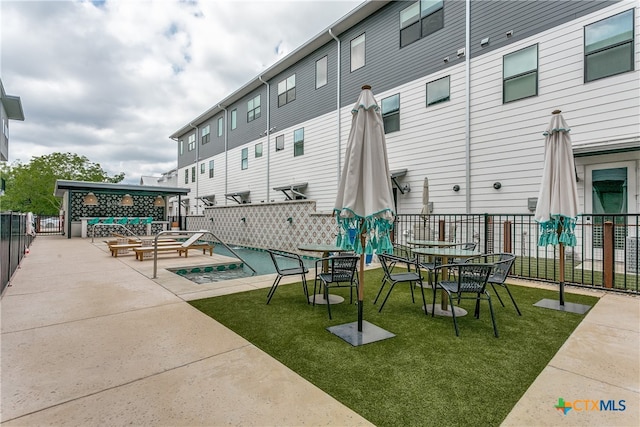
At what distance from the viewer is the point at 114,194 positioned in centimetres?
2031

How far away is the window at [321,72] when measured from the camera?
13789 millimetres

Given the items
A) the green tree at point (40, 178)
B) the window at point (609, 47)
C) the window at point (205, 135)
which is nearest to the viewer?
the window at point (609, 47)

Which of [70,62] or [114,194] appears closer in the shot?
[70,62]

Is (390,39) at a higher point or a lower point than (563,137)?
higher

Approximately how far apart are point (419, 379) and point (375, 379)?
0.35 meters

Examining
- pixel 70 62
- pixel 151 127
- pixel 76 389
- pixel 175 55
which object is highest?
pixel 151 127

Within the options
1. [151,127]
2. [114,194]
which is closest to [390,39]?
[114,194]

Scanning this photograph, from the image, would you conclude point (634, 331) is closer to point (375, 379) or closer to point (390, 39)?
point (375, 379)

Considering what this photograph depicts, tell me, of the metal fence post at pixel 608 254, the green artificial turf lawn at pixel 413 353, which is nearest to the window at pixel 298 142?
the green artificial turf lawn at pixel 413 353

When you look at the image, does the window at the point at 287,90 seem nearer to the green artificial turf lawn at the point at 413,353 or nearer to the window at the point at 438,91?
the window at the point at 438,91

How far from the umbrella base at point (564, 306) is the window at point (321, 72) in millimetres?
12202

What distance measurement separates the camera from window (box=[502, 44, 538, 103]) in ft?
26.8

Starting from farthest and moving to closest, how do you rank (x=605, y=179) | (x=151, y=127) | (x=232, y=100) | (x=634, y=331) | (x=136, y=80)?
(x=151, y=127)
(x=232, y=100)
(x=136, y=80)
(x=605, y=179)
(x=634, y=331)

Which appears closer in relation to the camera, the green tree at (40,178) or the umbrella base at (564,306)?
the umbrella base at (564,306)
